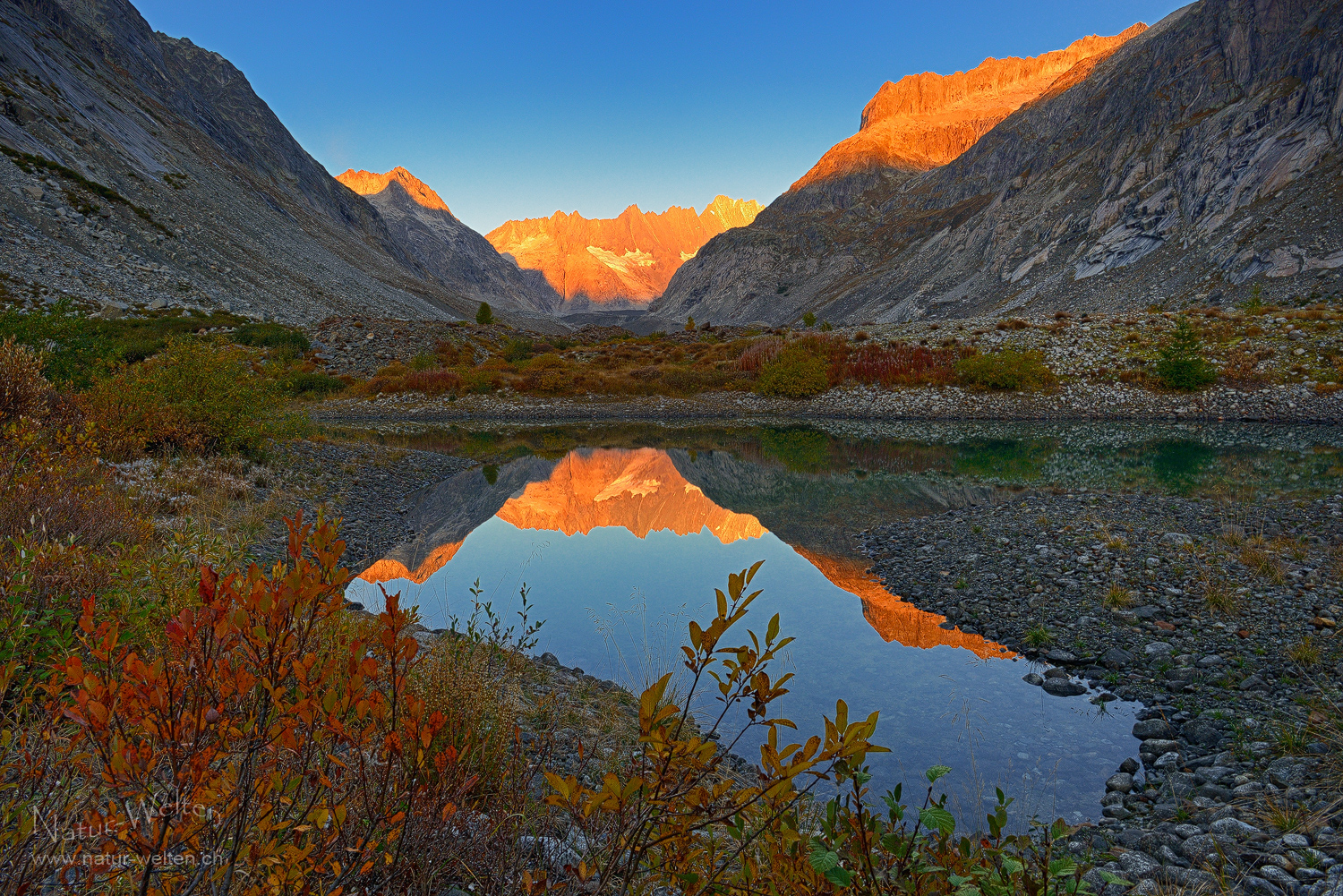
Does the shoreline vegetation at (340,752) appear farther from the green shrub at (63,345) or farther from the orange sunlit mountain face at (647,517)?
the green shrub at (63,345)

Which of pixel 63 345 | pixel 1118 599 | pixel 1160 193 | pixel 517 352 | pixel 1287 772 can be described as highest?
pixel 1160 193

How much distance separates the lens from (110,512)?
21.8 feet

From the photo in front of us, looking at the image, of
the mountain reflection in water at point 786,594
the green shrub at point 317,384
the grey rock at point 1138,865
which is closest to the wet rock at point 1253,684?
the mountain reflection in water at point 786,594

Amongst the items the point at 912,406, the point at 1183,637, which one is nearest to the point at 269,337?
the point at 912,406

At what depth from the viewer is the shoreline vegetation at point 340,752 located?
1809mm

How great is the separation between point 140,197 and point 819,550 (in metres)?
72.9

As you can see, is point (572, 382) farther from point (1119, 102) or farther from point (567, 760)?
point (1119, 102)

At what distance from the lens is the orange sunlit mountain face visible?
8711mm

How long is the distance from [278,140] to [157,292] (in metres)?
98.8

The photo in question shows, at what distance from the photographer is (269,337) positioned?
42938 millimetres

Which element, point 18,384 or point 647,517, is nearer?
point 18,384

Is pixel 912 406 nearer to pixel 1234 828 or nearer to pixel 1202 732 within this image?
pixel 1202 732

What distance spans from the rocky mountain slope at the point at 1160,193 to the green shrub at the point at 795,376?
34376 mm

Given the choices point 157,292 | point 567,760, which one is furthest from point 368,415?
point 567,760
